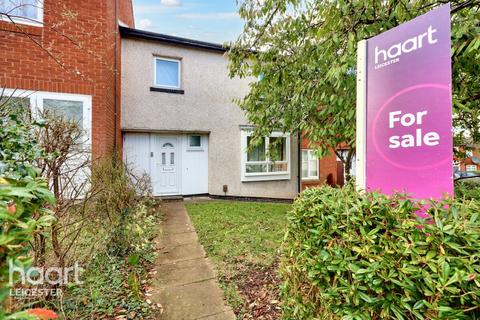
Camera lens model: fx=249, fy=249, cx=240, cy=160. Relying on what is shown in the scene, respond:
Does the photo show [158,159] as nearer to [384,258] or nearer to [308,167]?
[308,167]

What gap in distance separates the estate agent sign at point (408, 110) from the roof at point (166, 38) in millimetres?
7582

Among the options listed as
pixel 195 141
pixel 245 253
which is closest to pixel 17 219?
pixel 245 253

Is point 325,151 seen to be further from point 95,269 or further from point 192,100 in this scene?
point 192,100

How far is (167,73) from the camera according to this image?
995 cm

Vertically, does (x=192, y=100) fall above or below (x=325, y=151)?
above

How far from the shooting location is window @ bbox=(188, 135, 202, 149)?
413 inches

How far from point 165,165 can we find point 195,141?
159 centimetres

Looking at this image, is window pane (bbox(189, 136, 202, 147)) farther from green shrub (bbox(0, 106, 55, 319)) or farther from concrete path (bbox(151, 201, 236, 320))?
green shrub (bbox(0, 106, 55, 319))

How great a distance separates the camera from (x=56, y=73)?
6.66 m

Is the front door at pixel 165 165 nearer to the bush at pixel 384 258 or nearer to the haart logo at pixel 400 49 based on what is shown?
the bush at pixel 384 258

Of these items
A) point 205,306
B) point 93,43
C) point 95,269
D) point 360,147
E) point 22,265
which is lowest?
point 205,306

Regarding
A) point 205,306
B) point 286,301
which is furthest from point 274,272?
point 286,301

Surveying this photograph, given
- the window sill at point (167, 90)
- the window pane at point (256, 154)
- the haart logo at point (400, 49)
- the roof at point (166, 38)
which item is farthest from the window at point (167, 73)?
the haart logo at point (400, 49)

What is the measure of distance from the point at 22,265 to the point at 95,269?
3.08 meters
